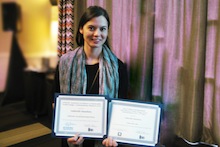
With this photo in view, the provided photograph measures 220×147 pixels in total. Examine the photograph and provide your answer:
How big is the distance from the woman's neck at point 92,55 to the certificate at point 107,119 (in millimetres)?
206

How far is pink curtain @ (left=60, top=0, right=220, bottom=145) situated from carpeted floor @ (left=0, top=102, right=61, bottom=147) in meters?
1.10

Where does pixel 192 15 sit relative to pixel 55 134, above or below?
above

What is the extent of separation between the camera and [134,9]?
1.28 meters

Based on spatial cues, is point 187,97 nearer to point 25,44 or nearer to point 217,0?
point 217,0

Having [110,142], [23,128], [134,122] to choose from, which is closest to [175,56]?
[134,122]

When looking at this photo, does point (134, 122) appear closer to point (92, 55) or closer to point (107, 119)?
point (107, 119)

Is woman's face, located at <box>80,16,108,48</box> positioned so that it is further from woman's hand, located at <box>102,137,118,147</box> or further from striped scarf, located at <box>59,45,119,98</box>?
woman's hand, located at <box>102,137,118,147</box>

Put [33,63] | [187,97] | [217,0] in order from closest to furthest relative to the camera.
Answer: [217,0]
[187,97]
[33,63]

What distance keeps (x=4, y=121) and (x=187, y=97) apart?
2002mm

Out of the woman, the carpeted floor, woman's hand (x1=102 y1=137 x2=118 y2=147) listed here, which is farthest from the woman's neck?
the carpeted floor

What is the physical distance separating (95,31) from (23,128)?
163 cm

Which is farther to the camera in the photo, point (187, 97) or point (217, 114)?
point (187, 97)

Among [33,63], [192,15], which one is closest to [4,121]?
[33,63]

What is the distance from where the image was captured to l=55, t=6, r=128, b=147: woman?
3.56 feet
